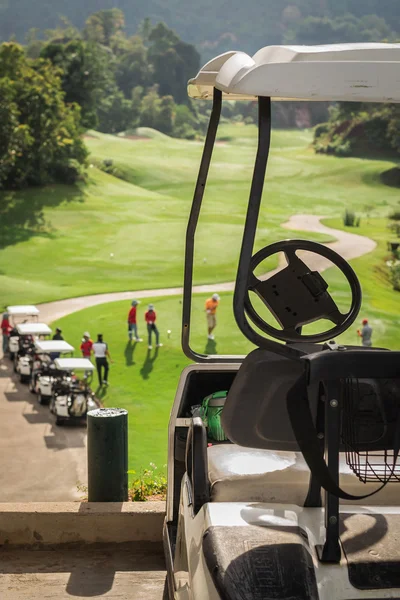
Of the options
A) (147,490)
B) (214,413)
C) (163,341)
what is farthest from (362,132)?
(214,413)

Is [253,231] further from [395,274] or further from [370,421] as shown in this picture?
[395,274]

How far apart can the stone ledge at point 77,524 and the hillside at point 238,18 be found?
10782 centimetres

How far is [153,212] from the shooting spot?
55.6 metres

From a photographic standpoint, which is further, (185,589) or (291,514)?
(185,589)

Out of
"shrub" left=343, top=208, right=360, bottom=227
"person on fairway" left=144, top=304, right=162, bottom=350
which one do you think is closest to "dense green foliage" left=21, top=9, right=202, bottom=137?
"shrub" left=343, top=208, right=360, bottom=227

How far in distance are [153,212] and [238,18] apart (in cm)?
8567

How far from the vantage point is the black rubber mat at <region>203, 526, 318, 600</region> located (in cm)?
241

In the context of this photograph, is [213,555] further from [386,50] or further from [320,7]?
[320,7]

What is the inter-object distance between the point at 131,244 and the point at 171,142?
23.6m

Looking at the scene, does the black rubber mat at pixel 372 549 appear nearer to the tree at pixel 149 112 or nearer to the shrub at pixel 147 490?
the shrub at pixel 147 490

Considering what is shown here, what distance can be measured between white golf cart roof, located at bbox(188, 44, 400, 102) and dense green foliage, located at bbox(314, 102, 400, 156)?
56.5m

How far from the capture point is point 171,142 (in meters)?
71.9

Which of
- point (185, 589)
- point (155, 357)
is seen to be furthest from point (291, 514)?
point (155, 357)

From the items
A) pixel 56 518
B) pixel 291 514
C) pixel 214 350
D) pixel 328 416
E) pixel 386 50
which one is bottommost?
pixel 214 350
